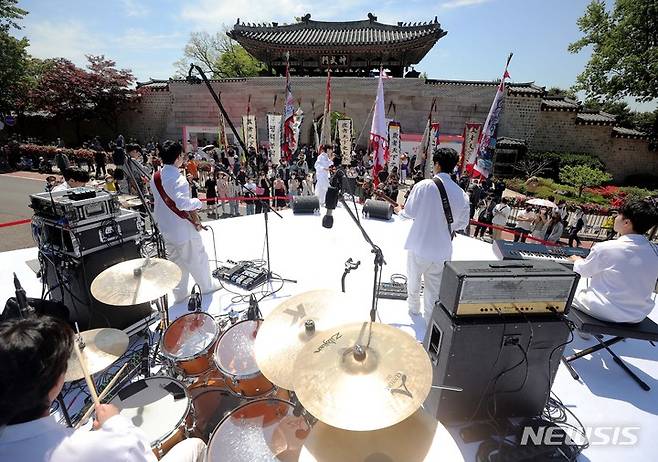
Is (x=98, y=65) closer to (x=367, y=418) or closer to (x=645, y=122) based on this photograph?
(x=367, y=418)

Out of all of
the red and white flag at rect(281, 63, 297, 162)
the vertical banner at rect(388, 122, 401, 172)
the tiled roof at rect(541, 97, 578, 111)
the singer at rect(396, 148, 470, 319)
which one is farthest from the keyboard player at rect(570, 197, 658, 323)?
the tiled roof at rect(541, 97, 578, 111)

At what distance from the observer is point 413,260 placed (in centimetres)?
405

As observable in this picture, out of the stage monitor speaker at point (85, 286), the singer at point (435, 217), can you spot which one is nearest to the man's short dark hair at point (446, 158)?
the singer at point (435, 217)

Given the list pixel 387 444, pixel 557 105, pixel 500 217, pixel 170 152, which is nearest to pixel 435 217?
pixel 387 444

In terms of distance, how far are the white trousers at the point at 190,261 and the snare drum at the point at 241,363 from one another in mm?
1561

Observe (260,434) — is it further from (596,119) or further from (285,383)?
(596,119)

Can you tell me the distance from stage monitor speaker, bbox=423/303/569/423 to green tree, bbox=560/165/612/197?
19049mm

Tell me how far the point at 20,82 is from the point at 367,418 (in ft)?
104

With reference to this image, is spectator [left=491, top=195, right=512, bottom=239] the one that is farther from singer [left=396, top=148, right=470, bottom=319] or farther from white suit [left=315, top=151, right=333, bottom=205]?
singer [left=396, top=148, right=470, bottom=319]

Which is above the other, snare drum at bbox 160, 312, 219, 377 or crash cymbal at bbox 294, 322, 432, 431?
crash cymbal at bbox 294, 322, 432, 431

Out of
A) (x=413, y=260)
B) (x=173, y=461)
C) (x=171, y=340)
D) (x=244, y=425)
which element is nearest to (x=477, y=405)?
(x=413, y=260)

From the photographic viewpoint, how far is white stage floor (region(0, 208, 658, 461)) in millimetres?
3074

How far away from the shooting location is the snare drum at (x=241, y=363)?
2.59 meters

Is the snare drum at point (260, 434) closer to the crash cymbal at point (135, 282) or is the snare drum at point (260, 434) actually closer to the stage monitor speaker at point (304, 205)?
the crash cymbal at point (135, 282)
